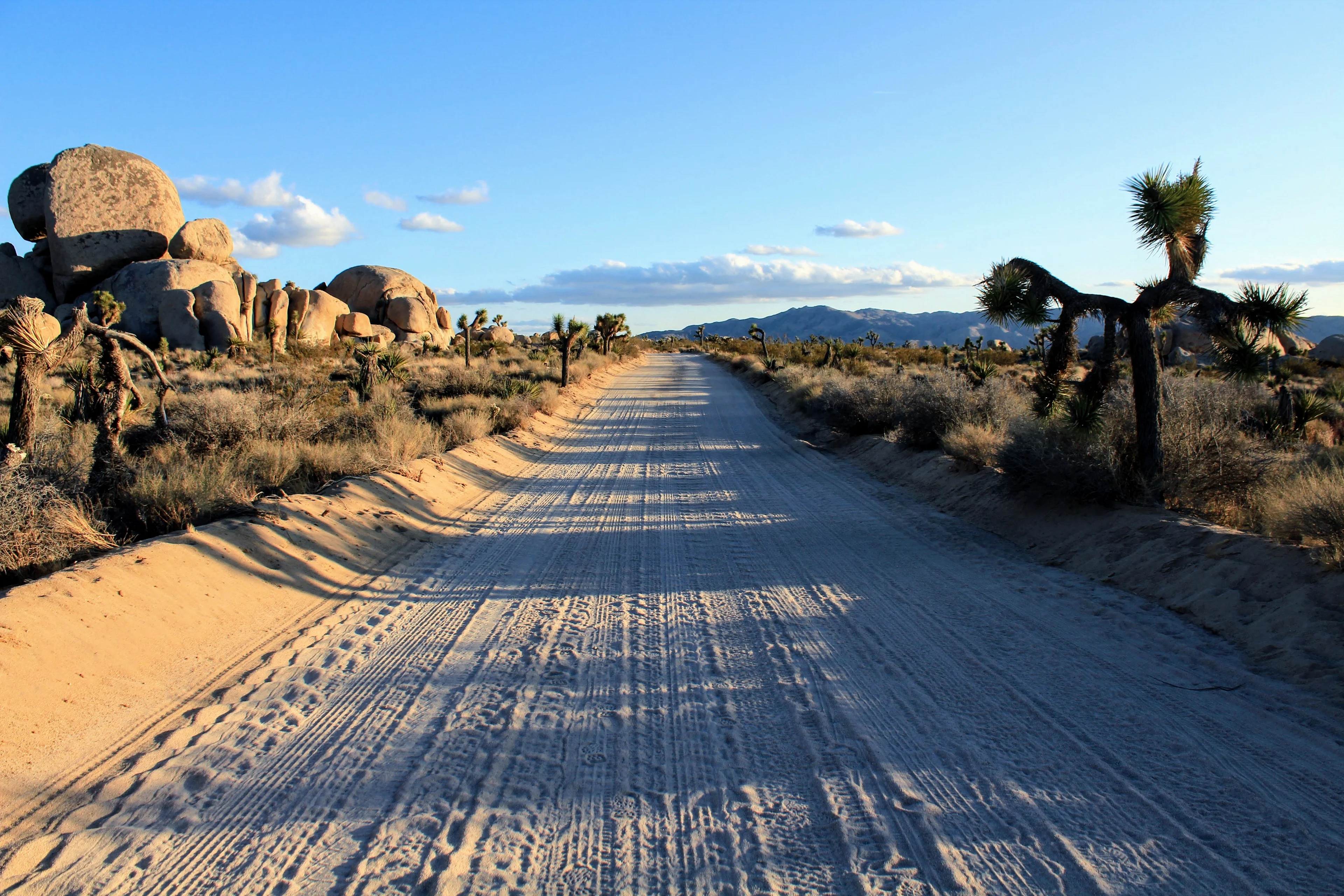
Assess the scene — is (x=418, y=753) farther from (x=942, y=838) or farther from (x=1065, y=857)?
(x=1065, y=857)

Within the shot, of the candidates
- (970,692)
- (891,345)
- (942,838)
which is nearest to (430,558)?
(970,692)

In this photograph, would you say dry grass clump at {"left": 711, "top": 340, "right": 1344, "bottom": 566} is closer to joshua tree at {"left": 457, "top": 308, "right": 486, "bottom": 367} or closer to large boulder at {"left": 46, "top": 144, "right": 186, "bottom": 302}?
joshua tree at {"left": 457, "top": 308, "right": 486, "bottom": 367}

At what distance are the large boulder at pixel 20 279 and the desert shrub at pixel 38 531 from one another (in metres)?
46.8

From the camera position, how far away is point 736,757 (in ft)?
13.1

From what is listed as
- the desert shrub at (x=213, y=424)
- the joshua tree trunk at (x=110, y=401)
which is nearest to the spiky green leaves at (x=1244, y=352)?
the joshua tree trunk at (x=110, y=401)

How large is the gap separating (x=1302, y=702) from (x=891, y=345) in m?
80.2

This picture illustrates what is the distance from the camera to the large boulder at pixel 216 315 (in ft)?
131

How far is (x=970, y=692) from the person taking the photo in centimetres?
471

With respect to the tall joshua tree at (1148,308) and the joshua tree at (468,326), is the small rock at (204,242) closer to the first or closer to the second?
the joshua tree at (468,326)

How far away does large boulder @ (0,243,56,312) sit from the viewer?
4247 centimetres

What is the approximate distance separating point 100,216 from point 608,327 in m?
32.2

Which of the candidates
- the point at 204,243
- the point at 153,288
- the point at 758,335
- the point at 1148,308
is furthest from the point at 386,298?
the point at 1148,308

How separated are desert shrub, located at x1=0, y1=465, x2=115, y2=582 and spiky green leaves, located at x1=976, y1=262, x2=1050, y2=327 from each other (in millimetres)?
9310

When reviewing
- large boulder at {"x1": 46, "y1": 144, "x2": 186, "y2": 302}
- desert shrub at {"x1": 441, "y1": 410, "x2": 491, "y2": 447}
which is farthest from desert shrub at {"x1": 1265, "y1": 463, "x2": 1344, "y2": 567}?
large boulder at {"x1": 46, "y1": 144, "x2": 186, "y2": 302}
